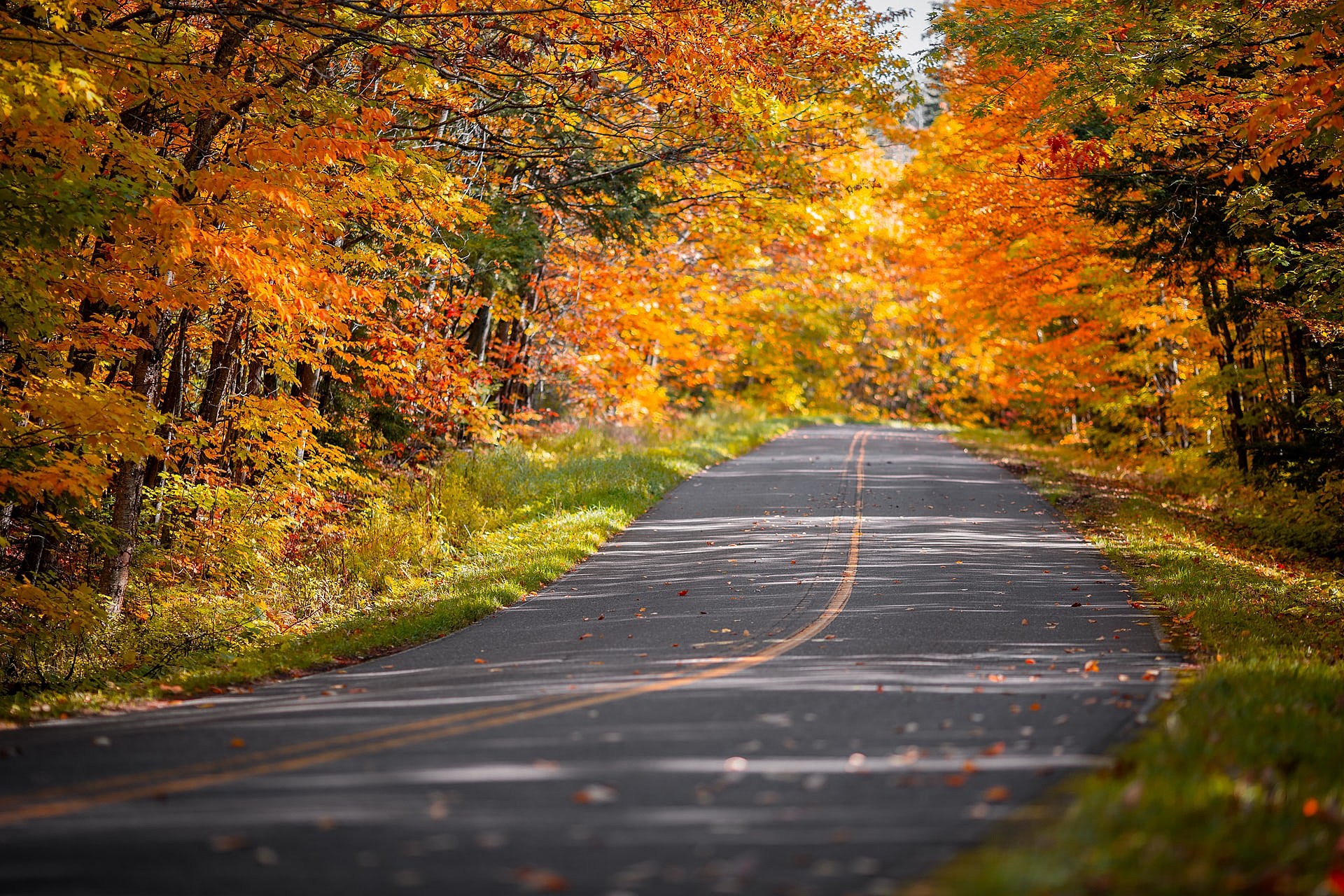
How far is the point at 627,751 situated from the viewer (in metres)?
6.39

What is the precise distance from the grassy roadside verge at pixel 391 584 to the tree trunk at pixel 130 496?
54 cm

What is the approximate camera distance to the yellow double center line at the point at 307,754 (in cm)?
561

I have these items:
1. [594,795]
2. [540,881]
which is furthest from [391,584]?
[540,881]

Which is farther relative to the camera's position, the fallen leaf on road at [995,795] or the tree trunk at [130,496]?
the tree trunk at [130,496]

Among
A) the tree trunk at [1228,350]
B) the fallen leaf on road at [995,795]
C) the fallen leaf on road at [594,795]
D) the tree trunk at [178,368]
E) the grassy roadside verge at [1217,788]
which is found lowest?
the fallen leaf on road at [594,795]

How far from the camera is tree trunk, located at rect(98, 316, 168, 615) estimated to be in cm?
1348

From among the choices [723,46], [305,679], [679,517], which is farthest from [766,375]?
[305,679]

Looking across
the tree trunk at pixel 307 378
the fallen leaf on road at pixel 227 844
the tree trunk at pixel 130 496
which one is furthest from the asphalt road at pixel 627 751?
the tree trunk at pixel 307 378

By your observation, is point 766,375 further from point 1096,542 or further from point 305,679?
point 305,679

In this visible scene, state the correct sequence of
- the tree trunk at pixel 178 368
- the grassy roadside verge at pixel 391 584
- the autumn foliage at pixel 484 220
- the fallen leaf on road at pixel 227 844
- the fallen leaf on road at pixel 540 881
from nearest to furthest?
the fallen leaf on road at pixel 540 881, the fallen leaf on road at pixel 227 844, the grassy roadside verge at pixel 391 584, the autumn foliage at pixel 484 220, the tree trunk at pixel 178 368

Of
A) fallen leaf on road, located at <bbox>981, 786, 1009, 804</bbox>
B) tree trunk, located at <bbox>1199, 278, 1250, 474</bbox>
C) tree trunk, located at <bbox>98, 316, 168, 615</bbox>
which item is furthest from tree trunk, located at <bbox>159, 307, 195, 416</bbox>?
tree trunk, located at <bbox>1199, 278, 1250, 474</bbox>

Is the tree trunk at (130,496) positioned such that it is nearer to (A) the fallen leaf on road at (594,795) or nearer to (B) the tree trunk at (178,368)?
(B) the tree trunk at (178,368)

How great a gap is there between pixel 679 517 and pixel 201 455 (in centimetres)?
767

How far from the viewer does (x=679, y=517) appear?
18.9 m
